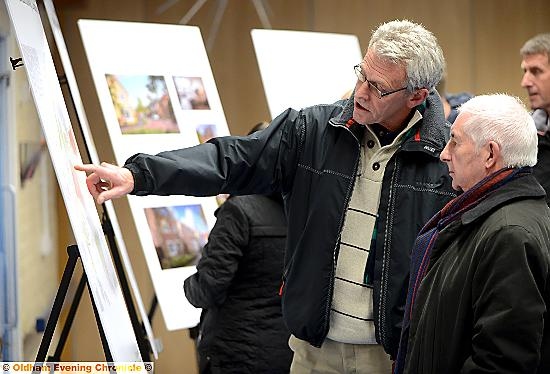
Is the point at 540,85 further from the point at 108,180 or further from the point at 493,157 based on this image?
the point at 108,180

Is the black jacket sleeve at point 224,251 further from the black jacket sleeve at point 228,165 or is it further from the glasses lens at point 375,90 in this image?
the glasses lens at point 375,90

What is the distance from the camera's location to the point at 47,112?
197 centimetres

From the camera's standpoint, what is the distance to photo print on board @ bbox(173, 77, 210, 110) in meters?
3.62

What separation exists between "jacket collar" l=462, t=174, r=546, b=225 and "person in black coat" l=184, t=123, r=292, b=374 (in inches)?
50.9

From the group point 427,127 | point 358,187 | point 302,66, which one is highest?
point 302,66

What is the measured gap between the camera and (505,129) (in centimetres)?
178

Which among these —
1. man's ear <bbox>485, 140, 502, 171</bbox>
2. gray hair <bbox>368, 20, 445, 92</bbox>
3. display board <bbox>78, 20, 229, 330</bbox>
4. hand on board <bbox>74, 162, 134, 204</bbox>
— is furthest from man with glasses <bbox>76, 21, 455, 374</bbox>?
display board <bbox>78, 20, 229, 330</bbox>

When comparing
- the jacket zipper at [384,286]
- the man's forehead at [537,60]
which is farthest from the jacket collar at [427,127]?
the man's forehead at [537,60]

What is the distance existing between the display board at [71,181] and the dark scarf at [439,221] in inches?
25.4

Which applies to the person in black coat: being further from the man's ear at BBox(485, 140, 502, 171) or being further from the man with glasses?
the man's ear at BBox(485, 140, 502, 171)

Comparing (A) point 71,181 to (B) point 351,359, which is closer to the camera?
(A) point 71,181

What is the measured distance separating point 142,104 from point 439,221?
71.6 inches

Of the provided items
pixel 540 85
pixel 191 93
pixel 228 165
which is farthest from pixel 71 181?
pixel 540 85

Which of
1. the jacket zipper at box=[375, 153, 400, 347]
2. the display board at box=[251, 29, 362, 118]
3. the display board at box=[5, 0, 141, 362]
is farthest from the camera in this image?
the display board at box=[251, 29, 362, 118]
